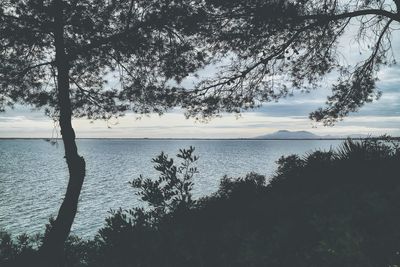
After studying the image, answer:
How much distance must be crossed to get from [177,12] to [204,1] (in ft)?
2.38

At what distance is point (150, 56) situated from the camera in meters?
8.98

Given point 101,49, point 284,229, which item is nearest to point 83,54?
point 101,49

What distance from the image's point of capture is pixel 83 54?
8.85 metres

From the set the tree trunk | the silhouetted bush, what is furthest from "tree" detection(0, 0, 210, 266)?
the silhouetted bush

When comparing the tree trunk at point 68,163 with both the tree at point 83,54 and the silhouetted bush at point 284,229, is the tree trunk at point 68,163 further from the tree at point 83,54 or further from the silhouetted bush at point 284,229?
the silhouetted bush at point 284,229

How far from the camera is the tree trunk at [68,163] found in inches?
336

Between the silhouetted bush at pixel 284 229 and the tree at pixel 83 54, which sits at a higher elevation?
the tree at pixel 83 54

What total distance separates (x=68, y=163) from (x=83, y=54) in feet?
9.15

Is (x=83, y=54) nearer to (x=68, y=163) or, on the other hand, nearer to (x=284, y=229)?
(x=68, y=163)

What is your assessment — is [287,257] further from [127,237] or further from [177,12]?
[177,12]

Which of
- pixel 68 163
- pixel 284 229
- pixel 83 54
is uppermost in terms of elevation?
pixel 83 54

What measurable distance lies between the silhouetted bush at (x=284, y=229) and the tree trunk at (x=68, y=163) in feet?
12.1

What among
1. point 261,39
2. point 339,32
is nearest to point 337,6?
point 339,32

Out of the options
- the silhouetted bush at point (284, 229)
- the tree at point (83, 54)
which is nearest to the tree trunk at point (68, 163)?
the tree at point (83, 54)
